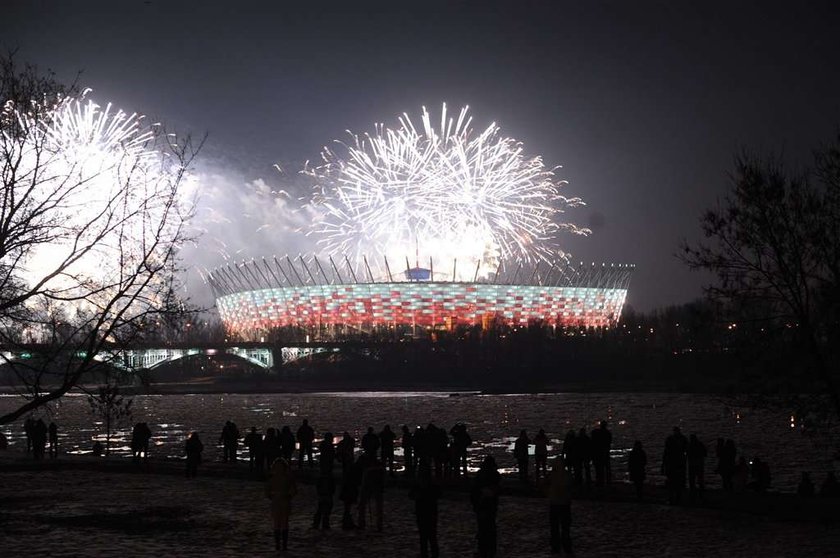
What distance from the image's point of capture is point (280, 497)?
478 inches

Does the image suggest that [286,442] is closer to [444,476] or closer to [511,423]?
[444,476]

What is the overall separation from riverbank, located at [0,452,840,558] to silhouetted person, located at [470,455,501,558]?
79 cm

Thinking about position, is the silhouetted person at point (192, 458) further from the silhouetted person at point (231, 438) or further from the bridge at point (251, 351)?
the bridge at point (251, 351)

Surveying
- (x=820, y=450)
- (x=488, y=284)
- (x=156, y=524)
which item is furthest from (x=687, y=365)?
(x=156, y=524)

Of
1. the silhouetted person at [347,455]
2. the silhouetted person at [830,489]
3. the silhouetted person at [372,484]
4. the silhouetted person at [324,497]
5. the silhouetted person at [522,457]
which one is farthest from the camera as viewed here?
the silhouetted person at [522,457]

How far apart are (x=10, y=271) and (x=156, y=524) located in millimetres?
4198

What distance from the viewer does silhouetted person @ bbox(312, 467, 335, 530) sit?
13242 mm

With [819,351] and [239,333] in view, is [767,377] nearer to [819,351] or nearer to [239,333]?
[819,351]

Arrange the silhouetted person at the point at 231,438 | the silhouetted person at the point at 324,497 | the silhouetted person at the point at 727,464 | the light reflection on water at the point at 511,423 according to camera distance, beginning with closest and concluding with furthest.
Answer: the silhouetted person at the point at 324,497 < the silhouetted person at the point at 727,464 < the silhouetted person at the point at 231,438 < the light reflection on water at the point at 511,423

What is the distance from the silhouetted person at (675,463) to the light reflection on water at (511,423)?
6.65 feet

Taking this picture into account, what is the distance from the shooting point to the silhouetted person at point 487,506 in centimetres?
1109

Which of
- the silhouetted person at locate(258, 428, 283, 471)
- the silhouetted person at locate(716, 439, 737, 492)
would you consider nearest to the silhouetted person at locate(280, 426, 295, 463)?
the silhouetted person at locate(258, 428, 283, 471)

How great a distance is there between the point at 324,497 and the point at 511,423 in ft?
112

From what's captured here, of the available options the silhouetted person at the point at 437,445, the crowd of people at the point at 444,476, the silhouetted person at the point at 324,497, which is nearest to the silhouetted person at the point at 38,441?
the crowd of people at the point at 444,476
